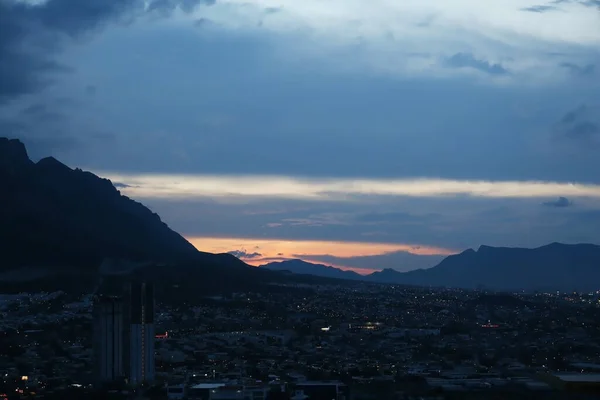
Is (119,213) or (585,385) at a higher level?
(119,213)

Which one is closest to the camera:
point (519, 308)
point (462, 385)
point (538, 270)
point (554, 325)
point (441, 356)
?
point (462, 385)

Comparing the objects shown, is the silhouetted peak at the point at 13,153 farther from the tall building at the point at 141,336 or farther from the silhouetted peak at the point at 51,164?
the tall building at the point at 141,336

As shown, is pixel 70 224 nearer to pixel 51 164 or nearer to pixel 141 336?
pixel 51 164

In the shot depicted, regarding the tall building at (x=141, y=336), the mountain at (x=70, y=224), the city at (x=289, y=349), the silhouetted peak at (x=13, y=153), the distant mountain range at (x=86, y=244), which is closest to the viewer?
the city at (x=289, y=349)

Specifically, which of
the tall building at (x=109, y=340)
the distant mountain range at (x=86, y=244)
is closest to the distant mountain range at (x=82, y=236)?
the distant mountain range at (x=86, y=244)

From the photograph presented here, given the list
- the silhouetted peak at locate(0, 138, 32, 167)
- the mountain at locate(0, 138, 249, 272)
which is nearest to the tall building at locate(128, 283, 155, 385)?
the mountain at locate(0, 138, 249, 272)

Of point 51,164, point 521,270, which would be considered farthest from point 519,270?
point 51,164

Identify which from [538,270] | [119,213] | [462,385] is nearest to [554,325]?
[462,385]

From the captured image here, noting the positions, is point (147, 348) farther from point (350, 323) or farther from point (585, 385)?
point (350, 323)
